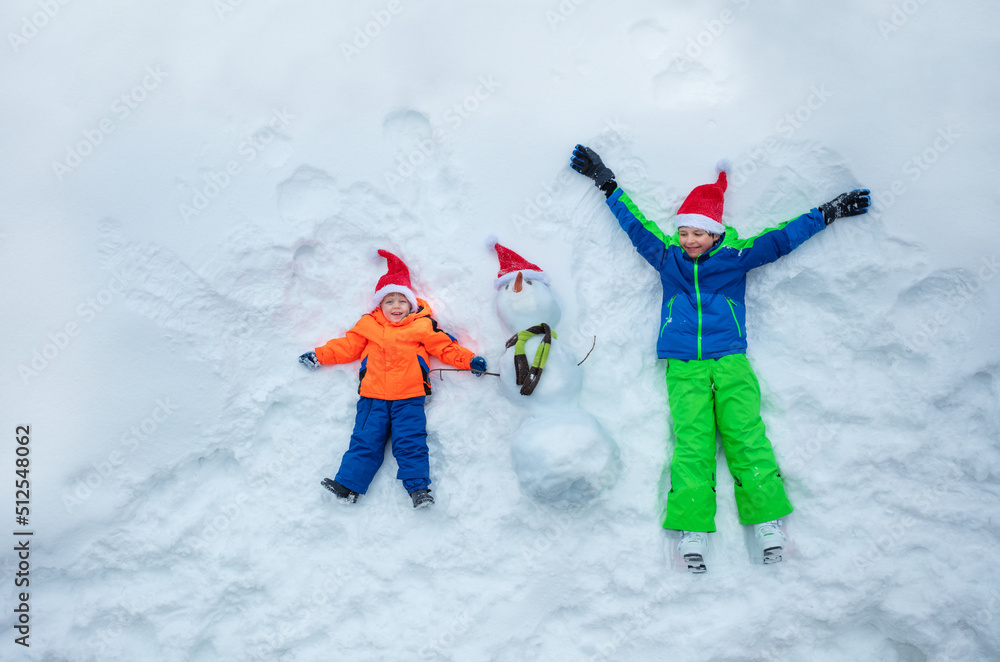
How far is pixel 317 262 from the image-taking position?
12.4 feet

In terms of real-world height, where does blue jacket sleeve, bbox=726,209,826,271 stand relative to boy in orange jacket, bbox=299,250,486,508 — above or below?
above

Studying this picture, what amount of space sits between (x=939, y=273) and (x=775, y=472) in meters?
1.43

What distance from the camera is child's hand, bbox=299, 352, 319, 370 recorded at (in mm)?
3643

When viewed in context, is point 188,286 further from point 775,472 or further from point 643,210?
point 775,472

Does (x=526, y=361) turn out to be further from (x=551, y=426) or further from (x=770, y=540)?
(x=770, y=540)

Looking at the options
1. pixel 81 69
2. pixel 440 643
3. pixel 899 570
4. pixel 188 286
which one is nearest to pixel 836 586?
pixel 899 570
